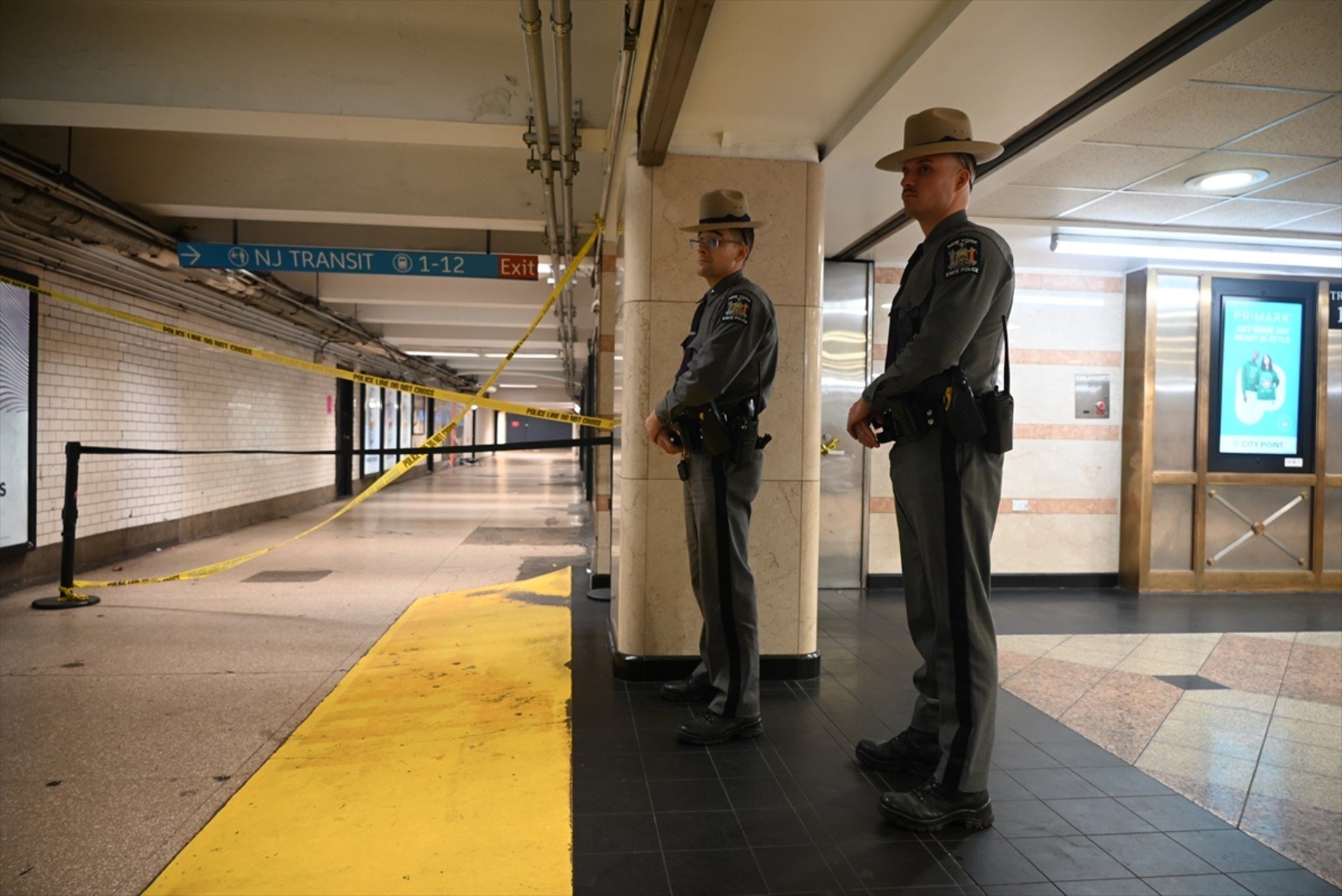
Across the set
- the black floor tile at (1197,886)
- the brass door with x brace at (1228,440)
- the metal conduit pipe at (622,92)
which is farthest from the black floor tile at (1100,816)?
the brass door with x brace at (1228,440)

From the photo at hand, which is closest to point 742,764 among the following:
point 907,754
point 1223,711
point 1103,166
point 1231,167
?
point 907,754

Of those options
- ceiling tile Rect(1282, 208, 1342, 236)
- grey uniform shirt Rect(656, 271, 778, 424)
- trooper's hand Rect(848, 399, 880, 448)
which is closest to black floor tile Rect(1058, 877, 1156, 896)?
trooper's hand Rect(848, 399, 880, 448)

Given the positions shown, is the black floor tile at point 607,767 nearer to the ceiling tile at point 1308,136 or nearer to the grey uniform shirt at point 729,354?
the grey uniform shirt at point 729,354

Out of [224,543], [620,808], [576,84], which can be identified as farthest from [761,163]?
[224,543]

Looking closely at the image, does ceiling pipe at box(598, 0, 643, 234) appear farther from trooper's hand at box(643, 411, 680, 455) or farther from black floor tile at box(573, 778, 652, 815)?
black floor tile at box(573, 778, 652, 815)

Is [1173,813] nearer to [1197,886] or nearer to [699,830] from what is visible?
[1197,886]

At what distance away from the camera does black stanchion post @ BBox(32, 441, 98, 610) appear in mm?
5594

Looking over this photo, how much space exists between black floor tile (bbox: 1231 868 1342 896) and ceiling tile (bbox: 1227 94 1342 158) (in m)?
3.47

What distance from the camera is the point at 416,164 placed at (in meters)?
6.66

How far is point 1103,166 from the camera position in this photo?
466cm

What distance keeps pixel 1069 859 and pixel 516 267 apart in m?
6.14

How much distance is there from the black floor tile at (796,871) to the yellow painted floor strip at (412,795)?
0.56m

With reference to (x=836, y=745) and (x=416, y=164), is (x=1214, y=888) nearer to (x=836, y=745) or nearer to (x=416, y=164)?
(x=836, y=745)

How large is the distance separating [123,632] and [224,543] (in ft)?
15.8
